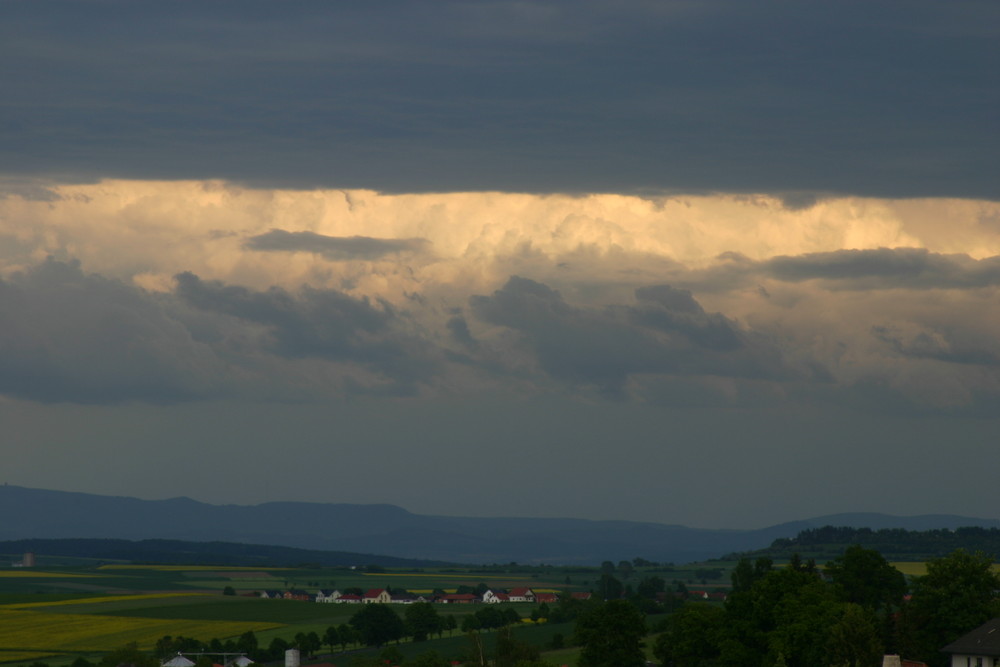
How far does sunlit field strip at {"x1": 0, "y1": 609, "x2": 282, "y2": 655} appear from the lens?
17275cm

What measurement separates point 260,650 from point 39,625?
4143 centimetres

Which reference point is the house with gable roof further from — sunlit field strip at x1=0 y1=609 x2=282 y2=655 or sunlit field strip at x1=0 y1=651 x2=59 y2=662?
sunlit field strip at x1=0 y1=609 x2=282 y2=655

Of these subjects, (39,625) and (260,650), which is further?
(39,625)

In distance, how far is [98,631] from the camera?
185875 mm

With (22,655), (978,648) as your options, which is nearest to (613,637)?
(978,648)

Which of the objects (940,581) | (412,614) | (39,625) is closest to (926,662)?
(940,581)

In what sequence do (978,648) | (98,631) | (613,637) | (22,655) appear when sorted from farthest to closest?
(98,631), (22,655), (613,637), (978,648)

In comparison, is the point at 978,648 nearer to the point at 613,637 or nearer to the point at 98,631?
the point at 613,637

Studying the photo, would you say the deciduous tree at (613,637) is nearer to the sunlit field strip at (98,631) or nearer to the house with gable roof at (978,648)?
the house with gable roof at (978,648)

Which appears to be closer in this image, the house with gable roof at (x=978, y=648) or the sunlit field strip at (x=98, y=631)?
the house with gable roof at (x=978, y=648)

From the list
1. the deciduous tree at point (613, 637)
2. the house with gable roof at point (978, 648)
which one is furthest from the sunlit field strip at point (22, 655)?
the house with gable roof at point (978, 648)

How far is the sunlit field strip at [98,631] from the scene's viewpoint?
17275 centimetres

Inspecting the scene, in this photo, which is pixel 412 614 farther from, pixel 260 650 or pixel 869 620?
pixel 869 620

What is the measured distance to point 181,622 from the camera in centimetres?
19638
